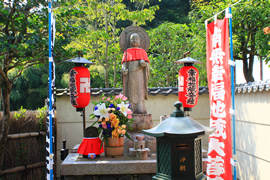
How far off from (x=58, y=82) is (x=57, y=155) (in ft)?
27.5

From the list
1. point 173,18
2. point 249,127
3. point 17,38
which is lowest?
point 249,127

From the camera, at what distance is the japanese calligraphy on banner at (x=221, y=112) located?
477 cm

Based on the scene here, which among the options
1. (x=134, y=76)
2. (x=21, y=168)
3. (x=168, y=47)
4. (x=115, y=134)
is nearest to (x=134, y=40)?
(x=134, y=76)

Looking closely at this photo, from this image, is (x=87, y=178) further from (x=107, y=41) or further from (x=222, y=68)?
(x=107, y=41)

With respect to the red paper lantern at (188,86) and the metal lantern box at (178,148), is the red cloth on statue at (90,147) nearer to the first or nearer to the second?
the red paper lantern at (188,86)

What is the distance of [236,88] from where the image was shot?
6.68 metres

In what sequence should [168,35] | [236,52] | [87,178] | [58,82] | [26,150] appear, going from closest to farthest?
[87,178], [26,150], [236,52], [168,35], [58,82]

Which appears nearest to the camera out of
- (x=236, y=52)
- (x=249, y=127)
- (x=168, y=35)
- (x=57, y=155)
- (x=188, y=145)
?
(x=188, y=145)

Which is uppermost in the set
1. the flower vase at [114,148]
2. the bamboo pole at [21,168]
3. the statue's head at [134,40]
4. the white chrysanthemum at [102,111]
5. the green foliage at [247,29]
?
the green foliage at [247,29]

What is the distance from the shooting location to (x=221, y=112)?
190 inches

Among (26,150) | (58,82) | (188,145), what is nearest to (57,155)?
(26,150)

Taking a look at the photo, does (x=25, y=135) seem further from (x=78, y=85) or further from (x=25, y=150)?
(x=78, y=85)

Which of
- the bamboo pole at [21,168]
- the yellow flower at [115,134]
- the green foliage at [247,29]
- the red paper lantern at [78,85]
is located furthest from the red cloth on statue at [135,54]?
the green foliage at [247,29]

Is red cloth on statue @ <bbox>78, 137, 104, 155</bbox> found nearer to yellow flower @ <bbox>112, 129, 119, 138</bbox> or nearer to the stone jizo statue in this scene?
yellow flower @ <bbox>112, 129, 119, 138</bbox>
